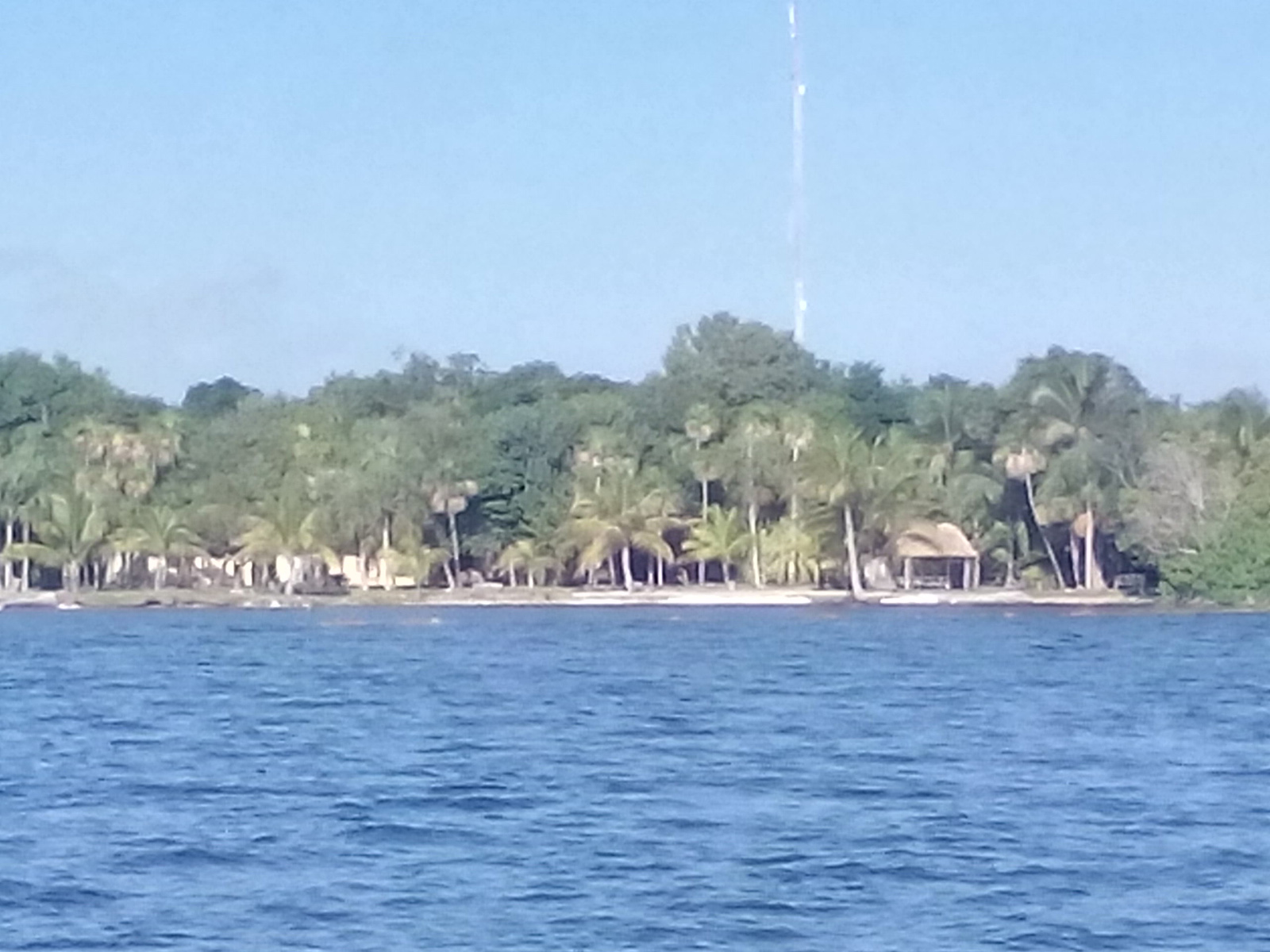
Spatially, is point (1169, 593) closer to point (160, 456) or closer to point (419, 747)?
point (160, 456)

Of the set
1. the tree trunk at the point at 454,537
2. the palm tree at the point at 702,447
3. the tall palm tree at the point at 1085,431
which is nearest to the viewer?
the tall palm tree at the point at 1085,431

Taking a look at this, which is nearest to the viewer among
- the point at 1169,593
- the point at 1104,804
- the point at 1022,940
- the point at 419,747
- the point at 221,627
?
the point at 1022,940

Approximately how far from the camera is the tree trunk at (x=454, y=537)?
105 meters

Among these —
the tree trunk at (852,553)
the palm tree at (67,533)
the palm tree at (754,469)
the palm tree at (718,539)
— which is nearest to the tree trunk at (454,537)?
the palm tree at (718,539)

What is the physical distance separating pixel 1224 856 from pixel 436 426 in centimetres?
8130

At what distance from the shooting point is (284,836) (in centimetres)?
2641

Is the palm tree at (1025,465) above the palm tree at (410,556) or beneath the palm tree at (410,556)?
above

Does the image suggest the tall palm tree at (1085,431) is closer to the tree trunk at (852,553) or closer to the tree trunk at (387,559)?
the tree trunk at (852,553)

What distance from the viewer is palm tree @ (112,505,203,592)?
10419 centimetres

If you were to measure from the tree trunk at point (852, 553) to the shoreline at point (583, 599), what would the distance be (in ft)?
1.28

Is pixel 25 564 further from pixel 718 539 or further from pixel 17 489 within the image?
pixel 718 539

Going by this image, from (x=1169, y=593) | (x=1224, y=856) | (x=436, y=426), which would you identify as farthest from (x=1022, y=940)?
(x=436, y=426)

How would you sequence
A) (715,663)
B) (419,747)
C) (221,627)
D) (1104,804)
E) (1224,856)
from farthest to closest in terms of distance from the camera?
(221,627) < (715,663) < (419,747) < (1104,804) < (1224,856)

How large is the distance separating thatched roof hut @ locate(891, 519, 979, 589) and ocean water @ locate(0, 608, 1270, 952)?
4173 centimetres
